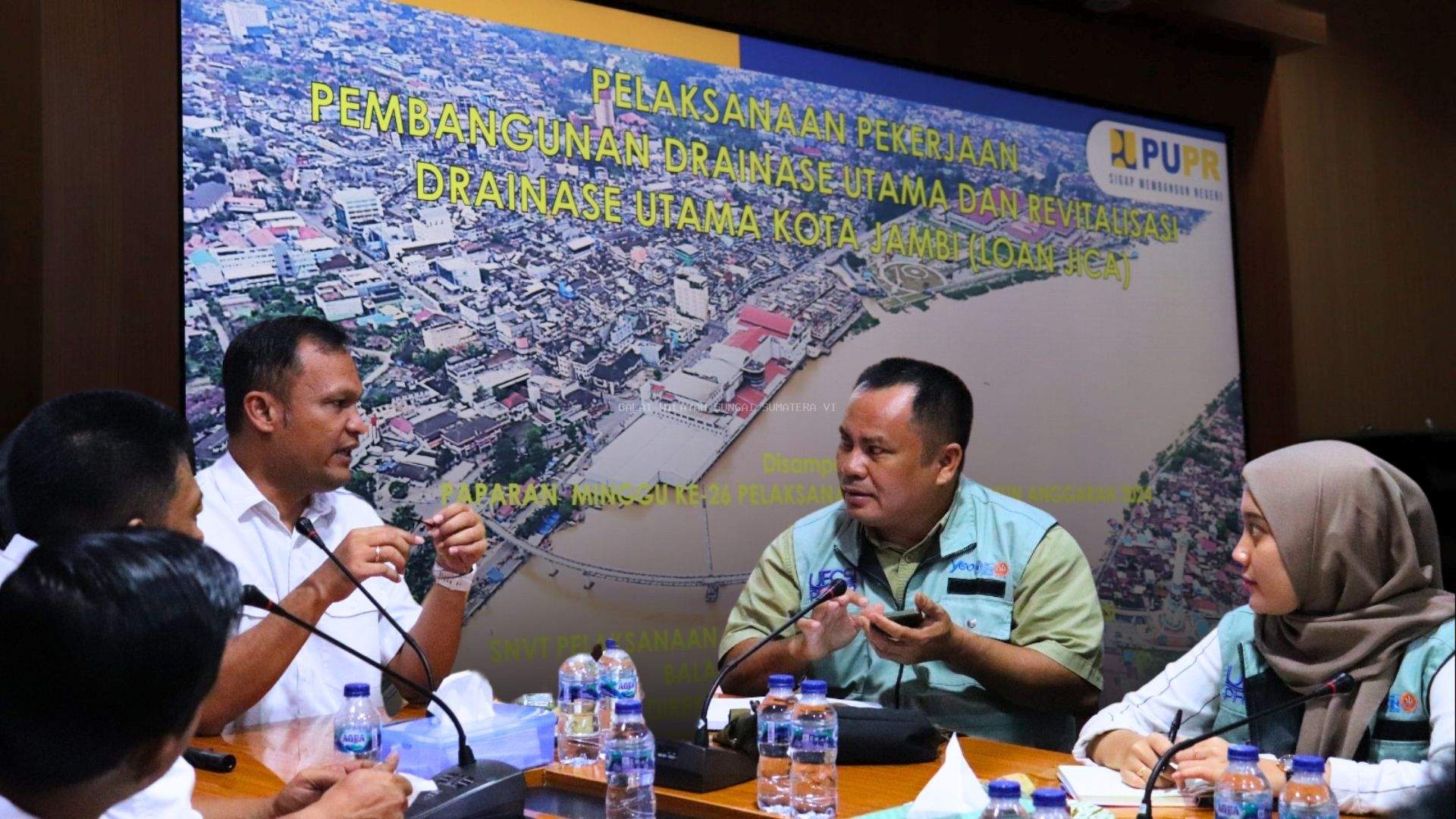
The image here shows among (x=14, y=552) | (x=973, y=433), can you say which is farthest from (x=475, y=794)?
(x=973, y=433)

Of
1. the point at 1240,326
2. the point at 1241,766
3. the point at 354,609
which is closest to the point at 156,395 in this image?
the point at 354,609

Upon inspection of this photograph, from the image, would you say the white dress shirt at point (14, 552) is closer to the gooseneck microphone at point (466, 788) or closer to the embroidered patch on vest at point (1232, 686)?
the gooseneck microphone at point (466, 788)

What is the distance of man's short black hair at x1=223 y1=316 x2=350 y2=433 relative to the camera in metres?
2.79

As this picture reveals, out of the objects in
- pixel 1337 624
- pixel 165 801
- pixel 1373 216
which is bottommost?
pixel 165 801

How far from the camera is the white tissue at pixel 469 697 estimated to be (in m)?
2.23

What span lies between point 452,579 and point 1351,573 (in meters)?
1.74

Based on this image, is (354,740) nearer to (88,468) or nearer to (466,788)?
(466,788)

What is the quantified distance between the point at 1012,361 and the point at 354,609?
2.47m

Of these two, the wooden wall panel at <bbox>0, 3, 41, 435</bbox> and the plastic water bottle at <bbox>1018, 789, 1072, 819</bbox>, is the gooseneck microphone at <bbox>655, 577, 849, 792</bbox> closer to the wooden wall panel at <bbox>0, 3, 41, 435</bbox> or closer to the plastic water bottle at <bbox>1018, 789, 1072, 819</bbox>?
the plastic water bottle at <bbox>1018, 789, 1072, 819</bbox>

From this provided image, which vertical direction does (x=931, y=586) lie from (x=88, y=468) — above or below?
below

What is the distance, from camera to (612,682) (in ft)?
7.73

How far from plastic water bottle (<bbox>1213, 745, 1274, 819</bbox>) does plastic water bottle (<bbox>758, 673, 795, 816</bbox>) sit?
0.61 meters

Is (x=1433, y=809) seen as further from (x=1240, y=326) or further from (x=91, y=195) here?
(x=1240, y=326)

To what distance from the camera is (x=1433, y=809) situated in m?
0.82
